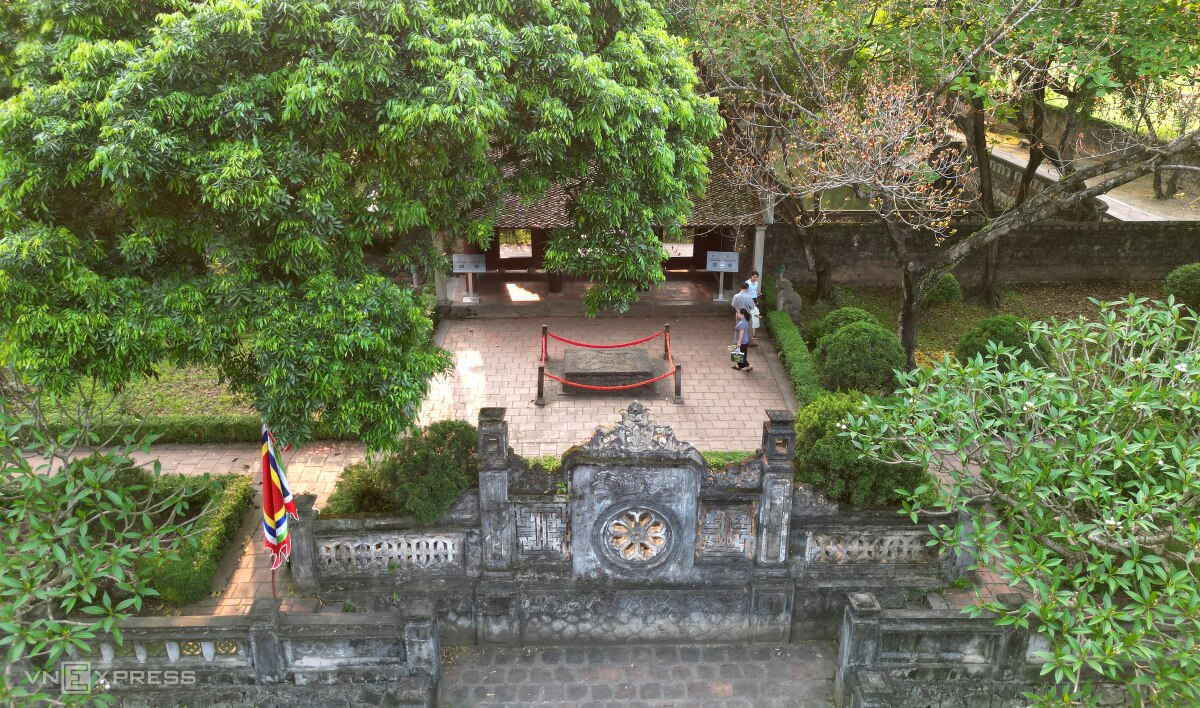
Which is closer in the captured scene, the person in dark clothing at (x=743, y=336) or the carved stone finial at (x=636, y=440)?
the carved stone finial at (x=636, y=440)

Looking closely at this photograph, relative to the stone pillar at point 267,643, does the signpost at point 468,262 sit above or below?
above

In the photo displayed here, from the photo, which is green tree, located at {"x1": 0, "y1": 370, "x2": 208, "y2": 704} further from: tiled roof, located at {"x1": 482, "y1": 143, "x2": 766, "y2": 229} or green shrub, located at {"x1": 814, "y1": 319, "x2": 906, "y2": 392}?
tiled roof, located at {"x1": 482, "y1": 143, "x2": 766, "y2": 229}

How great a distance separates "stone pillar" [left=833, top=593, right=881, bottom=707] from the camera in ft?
32.7

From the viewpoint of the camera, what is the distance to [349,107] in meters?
10.4

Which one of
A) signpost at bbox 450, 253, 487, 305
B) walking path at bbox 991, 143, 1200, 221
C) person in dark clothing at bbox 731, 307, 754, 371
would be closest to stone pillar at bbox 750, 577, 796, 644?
person in dark clothing at bbox 731, 307, 754, 371

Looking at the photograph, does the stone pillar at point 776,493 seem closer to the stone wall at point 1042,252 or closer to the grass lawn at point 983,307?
the grass lawn at point 983,307

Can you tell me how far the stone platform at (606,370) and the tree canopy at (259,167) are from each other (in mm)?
7124

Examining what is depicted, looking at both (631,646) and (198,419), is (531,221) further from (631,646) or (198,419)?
(631,646)

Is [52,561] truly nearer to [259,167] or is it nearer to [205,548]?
[205,548]

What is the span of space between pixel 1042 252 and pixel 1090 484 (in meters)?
18.3

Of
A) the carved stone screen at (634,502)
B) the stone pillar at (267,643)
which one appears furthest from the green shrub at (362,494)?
the carved stone screen at (634,502)

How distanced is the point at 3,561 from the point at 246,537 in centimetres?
486

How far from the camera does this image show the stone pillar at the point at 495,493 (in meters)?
10.7

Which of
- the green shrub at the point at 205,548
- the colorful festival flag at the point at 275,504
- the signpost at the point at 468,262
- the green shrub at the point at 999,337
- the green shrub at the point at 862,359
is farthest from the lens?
the signpost at the point at 468,262
